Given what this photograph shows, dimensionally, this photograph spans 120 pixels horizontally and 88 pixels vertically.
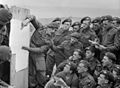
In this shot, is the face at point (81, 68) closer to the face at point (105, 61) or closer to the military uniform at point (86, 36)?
the face at point (105, 61)

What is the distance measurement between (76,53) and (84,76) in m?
0.45

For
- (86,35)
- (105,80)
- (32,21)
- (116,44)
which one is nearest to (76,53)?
(86,35)

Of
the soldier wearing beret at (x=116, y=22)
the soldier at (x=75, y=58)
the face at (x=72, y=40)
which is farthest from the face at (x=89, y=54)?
the soldier wearing beret at (x=116, y=22)

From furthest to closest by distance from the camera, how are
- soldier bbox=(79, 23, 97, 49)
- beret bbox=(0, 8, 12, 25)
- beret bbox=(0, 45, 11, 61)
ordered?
soldier bbox=(79, 23, 97, 49), beret bbox=(0, 8, 12, 25), beret bbox=(0, 45, 11, 61)

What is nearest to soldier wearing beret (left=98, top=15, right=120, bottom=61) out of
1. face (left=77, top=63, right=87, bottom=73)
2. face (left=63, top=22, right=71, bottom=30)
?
face (left=77, top=63, right=87, bottom=73)

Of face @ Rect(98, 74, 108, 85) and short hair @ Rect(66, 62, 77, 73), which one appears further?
short hair @ Rect(66, 62, 77, 73)

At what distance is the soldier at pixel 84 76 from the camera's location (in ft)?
16.7

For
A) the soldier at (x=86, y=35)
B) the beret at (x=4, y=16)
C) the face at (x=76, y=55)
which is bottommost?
the face at (x=76, y=55)

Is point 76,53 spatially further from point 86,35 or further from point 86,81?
point 86,81

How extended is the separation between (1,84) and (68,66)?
2241 mm

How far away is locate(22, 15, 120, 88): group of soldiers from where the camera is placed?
5133 millimetres

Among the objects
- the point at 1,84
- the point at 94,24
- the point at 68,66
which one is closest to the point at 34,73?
the point at 68,66

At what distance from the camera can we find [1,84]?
3.14 m

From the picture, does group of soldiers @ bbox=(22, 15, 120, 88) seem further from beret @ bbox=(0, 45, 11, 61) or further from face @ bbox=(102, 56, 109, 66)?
beret @ bbox=(0, 45, 11, 61)
